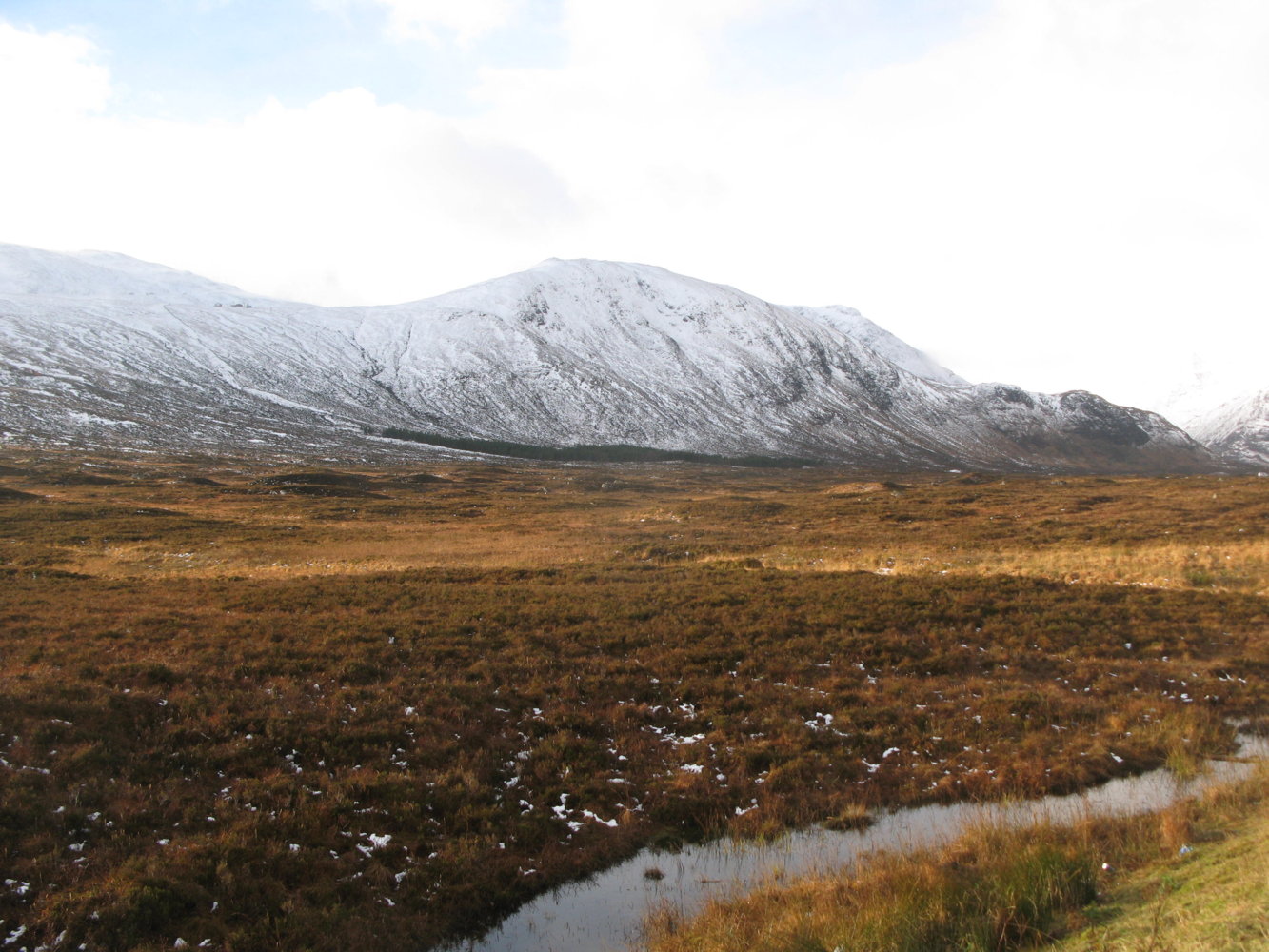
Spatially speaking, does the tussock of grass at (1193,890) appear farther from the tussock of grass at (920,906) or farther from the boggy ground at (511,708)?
the boggy ground at (511,708)

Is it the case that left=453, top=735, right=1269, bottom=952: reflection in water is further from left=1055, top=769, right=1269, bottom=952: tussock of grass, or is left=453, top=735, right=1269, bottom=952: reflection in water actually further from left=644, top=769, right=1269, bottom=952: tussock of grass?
left=1055, top=769, right=1269, bottom=952: tussock of grass

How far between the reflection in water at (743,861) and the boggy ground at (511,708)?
468 millimetres

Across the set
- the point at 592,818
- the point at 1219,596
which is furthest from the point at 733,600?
the point at 1219,596

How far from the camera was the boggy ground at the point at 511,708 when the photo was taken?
35.9ft

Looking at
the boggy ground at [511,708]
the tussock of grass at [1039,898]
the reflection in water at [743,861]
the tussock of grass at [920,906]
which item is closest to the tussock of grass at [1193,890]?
the tussock of grass at [1039,898]

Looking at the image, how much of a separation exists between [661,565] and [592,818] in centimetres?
2483

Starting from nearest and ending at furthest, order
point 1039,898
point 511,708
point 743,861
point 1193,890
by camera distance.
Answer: point 1193,890 < point 1039,898 < point 743,861 < point 511,708

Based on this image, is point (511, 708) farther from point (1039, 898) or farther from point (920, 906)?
point (1039, 898)

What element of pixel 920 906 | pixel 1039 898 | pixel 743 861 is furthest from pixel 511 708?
pixel 1039 898

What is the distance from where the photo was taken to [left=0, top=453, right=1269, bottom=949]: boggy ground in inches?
431

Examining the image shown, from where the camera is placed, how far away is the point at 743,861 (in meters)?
12.0

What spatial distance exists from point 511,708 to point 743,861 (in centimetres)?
767

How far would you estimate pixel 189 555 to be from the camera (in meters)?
42.3

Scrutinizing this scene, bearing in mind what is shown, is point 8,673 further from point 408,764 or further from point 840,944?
point 840,944
